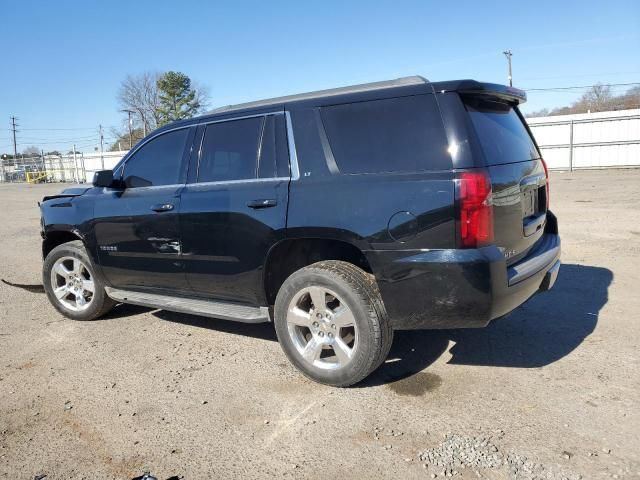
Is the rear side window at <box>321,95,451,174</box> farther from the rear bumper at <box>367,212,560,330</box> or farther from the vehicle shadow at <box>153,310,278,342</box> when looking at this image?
the vehicle shadow at <box>153,310,278,342</box>

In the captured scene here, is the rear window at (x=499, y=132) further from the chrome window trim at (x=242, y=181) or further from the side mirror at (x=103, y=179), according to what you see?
the side mirror at (x=103, y=179)

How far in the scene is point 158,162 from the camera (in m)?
4.47

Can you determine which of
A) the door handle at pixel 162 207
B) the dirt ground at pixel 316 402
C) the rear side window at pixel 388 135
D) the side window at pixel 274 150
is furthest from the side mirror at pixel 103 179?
the rear side window at pixel 388 135

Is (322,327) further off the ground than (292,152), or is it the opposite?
(292,152)

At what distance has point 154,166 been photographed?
14.7 ft

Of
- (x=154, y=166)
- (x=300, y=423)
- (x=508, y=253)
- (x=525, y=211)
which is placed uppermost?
(x=154, y=166)

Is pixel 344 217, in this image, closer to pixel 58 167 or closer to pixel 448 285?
pixel 448 285

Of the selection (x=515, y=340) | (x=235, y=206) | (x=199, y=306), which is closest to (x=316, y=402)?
(x=199, y=306)

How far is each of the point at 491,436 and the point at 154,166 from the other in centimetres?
342

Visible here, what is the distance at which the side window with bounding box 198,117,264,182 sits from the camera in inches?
151

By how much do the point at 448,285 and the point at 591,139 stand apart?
2959 cm

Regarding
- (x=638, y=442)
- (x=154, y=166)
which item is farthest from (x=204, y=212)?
(x=638, y=442)

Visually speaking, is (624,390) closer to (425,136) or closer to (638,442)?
(638,442)

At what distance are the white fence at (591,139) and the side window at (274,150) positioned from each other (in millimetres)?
27130
